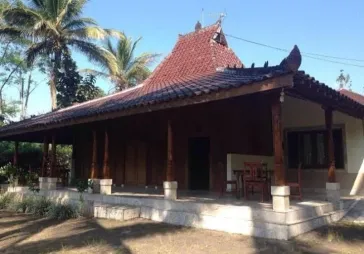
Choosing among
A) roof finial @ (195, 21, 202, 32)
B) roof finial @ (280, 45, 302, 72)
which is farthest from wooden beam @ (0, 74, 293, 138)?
roof finial @ (195, 21, 202, 32)

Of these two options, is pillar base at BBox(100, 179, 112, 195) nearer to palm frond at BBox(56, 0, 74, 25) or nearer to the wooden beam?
the wooden beam

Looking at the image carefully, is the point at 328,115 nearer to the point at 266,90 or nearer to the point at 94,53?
the point at 266,90

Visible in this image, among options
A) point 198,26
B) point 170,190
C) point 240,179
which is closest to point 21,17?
point 198,26

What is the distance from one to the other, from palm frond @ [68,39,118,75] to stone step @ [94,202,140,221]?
15802mm

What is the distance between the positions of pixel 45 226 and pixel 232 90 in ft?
18.2

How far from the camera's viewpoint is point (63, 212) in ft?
32.2

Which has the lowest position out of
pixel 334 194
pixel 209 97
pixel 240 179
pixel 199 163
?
pixel 334 194

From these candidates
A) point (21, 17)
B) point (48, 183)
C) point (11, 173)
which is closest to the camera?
point (48, 183)

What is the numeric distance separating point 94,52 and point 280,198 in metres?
19.7

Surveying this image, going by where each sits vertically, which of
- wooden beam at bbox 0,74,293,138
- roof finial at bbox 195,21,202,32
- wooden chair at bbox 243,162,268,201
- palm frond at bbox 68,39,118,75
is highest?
palm frond at bbox 68,39,118,75

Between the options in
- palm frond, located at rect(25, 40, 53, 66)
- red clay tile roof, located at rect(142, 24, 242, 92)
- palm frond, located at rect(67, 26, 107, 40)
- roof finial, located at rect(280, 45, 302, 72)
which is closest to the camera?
roof finial, located at rect(280, 45, 302, 72)

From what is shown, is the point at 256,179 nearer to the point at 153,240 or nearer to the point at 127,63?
the point at 153,240

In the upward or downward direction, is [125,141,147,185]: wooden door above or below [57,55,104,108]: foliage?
below

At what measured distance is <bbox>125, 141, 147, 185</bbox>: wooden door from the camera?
548 inches
